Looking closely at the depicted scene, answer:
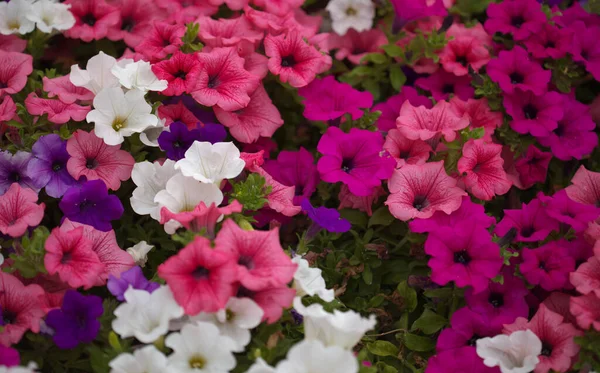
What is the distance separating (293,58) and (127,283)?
859mm

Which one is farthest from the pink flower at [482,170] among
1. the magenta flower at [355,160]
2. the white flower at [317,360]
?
the white flower at [317,360]

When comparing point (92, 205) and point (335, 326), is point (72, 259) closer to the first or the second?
point (92, 205)

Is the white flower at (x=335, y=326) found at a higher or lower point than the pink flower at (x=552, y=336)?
Answer: higher

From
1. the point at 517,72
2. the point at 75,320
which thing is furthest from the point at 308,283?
the point at 517,72

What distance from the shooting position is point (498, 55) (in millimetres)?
2039

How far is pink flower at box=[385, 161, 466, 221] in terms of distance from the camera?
1.63 metres

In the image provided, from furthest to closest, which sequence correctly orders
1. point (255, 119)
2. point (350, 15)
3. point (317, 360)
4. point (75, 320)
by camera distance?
point (350, 15)
point (255, 119)
point (75, 320)
point (317, 360)

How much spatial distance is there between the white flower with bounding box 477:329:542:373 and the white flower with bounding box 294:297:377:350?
0.29 m

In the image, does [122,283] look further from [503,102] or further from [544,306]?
[503,102]

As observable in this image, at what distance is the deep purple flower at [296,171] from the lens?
176 centimetres

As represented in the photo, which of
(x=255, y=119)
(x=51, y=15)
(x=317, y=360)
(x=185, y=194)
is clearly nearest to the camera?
(x=317, y=360)

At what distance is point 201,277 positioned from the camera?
51.1 inches

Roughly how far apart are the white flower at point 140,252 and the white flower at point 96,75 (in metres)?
0.44

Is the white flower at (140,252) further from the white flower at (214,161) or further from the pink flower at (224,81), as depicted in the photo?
the pink flower at (224,81)
